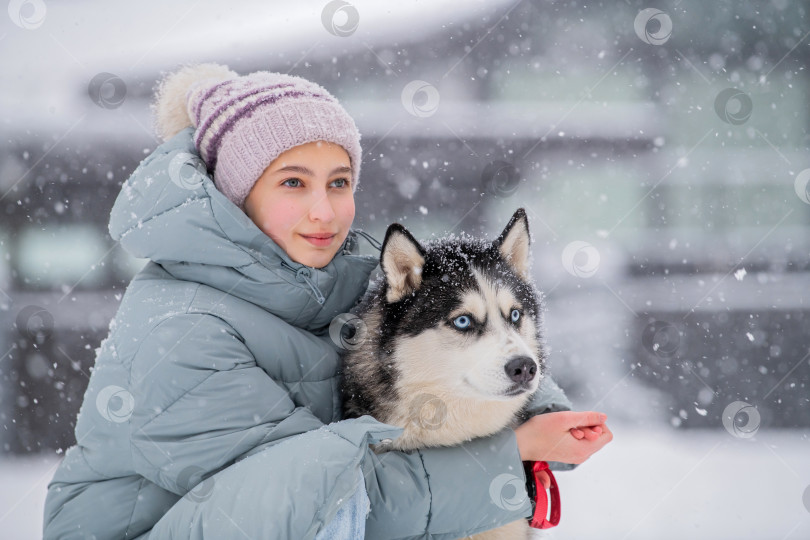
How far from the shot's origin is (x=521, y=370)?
1688mm

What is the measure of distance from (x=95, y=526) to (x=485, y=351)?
1.16 meters

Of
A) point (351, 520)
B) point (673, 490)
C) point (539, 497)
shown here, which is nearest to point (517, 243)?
point (539, 497)

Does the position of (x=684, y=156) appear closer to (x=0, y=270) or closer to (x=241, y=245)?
(x=241, y=245)

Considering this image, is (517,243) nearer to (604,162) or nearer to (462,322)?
(462,322)

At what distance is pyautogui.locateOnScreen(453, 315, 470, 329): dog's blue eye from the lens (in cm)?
190

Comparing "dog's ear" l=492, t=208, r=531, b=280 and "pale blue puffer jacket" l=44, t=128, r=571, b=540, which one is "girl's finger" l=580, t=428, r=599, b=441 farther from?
"dog's ear" l=492, t=208, r=531, b=280

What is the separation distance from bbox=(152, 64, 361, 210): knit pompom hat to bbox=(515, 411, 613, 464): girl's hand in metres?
1.09

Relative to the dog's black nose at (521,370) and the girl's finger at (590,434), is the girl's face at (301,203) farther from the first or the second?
the girl's finger at (590,434)

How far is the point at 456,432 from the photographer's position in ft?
6.02

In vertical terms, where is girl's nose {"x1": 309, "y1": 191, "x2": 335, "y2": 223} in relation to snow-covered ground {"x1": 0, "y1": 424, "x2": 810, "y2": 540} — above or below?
above

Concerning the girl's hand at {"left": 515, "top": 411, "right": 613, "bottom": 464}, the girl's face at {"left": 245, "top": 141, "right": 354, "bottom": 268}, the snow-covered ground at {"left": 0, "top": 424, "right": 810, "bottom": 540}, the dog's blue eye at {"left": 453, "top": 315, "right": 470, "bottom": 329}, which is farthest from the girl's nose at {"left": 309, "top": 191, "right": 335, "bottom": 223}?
the snow-covered ground at {"left": 0, "top": 424, "right": 810, "bottom": 540}

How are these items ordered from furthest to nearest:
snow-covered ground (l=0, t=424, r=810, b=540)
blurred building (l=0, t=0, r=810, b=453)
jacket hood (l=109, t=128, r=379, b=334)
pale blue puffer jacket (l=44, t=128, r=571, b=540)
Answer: blurred building (l=0, t=0, r=810, b=453) → snow-covered ground (l=0, t=424, r=810, b=540) → jacket hood (l=109, t=128, r=379, b=334) → pale blue puffer jacket (l=44, t=128, r=571, b=540)

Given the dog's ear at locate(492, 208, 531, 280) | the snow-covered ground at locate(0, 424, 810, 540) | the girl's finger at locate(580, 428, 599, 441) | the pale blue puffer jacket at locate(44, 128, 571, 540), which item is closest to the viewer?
the pale blue puffer jacket at locate(44, 128, 571, 540)

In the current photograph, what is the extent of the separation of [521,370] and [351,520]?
618 mm
